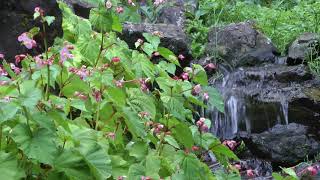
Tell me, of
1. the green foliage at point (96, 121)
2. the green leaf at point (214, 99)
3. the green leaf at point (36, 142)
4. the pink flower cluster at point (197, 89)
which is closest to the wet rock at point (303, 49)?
the green foliage at point (96, 121)

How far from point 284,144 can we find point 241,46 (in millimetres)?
2080

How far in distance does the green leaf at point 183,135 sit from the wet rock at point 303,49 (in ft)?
15.2

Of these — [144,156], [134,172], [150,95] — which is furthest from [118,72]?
[134,172]

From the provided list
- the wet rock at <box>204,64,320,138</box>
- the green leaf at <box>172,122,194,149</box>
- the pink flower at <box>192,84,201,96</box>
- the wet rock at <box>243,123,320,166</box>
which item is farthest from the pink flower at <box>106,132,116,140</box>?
the wet rock at <box>204,64,320,138</box>

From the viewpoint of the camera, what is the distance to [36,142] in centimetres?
143

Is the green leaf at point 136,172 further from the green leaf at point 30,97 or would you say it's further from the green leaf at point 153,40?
the green leaf at point 153,40

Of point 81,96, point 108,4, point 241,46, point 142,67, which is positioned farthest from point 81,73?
point 241,46

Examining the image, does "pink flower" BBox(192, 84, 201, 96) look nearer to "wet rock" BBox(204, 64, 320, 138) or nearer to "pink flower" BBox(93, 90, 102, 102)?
"pink flower" BBox(93, 90, 102, 102)

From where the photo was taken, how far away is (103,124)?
75.0 inches

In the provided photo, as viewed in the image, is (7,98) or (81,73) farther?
(81,73)

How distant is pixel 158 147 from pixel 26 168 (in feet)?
1.78

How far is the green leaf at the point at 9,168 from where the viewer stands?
4.60 ft

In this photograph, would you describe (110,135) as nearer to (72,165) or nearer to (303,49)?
(72,165)

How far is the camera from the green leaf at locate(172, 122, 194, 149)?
1.86 m
